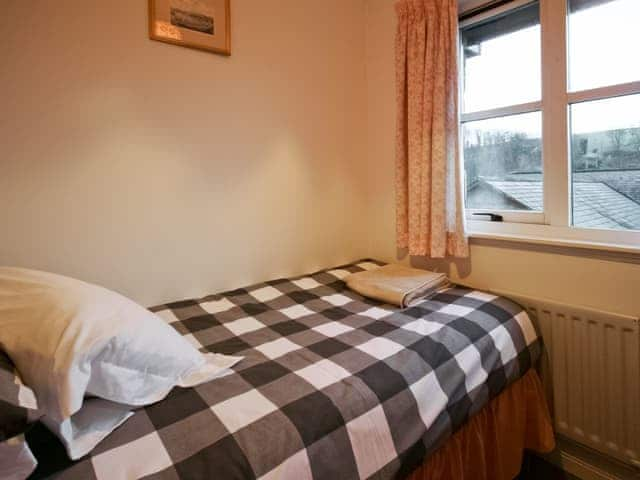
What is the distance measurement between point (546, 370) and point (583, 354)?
0.19 m

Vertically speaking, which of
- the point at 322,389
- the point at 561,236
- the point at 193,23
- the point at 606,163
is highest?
the point at 193,23

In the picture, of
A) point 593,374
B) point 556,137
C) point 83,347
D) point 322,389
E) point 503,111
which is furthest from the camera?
point 503,111

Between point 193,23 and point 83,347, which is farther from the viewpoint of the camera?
point 193,23

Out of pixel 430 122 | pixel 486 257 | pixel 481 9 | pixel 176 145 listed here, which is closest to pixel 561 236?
pixel 486 257

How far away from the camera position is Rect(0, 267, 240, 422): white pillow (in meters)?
0.70

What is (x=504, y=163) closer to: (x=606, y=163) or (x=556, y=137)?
(x=556, y=137)

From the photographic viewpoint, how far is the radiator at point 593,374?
138cm

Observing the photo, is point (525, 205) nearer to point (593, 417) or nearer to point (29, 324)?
point (593, 417)

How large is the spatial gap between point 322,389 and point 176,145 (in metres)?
1.27

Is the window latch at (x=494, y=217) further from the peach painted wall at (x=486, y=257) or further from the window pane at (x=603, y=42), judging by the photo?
the window pane at (x=603, y=42)

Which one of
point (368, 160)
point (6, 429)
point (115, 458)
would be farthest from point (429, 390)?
point (368, 160)

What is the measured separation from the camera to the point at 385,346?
3.96ft

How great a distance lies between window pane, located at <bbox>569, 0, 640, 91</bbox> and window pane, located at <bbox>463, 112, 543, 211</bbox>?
0.23 m

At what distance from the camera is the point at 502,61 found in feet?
6.06
